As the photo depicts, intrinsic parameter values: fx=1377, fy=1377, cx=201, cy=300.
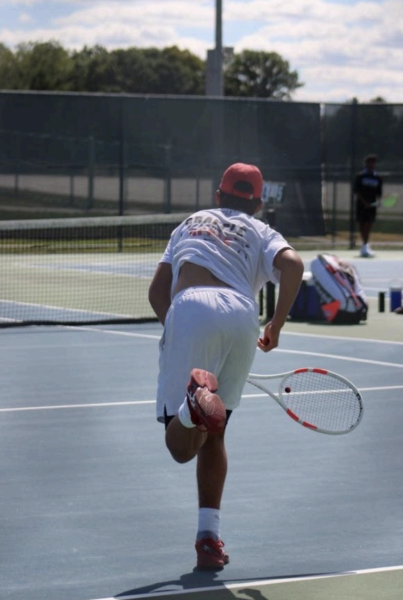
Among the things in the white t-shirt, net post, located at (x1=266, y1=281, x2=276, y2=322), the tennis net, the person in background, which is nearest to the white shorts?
the white t-shirt

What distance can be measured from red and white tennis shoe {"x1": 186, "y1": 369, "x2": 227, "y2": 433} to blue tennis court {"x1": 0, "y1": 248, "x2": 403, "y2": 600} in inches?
25.4

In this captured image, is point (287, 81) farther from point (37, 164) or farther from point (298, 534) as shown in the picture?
point (298, 534)

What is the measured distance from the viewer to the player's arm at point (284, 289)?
5.34 metres

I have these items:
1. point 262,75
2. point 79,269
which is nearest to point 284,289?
point 79,269

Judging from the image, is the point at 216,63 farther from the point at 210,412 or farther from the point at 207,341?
the point at 210,412

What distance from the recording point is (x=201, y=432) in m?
5.18

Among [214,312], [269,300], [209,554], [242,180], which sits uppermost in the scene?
[242,180]

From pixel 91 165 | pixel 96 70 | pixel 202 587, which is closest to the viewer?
pixel 202 587

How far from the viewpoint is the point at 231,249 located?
17.8 feet

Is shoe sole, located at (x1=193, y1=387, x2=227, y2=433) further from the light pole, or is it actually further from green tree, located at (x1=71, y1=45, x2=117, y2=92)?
green tree, located at (x1=71, y1=45, x2=117, y2=92)

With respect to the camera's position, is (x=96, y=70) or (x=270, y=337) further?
(x=96, y=70)

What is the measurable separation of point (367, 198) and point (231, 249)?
18.3 meters

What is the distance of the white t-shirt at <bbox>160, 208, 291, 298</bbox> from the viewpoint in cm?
541

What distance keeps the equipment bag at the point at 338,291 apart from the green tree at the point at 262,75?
90.6 meters
